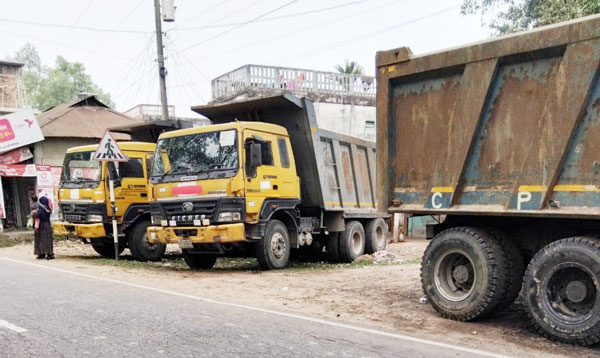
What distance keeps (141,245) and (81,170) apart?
7.69ft

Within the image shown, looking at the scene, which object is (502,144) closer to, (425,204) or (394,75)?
(425,204)

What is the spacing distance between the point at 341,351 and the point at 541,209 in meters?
2.37

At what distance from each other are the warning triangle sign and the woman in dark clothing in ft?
7.24

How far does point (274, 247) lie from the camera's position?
9398mm

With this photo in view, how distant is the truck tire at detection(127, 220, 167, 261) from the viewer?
11.2 meters

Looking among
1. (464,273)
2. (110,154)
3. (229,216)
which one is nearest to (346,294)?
(464,273)

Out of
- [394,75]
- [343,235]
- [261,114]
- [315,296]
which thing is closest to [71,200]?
[261,114]

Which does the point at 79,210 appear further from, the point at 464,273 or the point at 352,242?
the point at 464,273

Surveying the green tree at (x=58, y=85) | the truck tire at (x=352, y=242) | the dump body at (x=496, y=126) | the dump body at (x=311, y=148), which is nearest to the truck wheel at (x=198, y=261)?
the dump body at (x=311, y=148)

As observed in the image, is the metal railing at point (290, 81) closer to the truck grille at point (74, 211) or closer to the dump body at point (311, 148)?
the dump body at point (311, 148)

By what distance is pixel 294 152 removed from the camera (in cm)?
1027

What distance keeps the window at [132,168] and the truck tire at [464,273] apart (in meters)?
7.90

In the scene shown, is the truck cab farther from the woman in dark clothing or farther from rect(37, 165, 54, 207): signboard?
rect(37, 165, 54, 207): signboard

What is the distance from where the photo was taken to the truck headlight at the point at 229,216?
8555 millimetres
